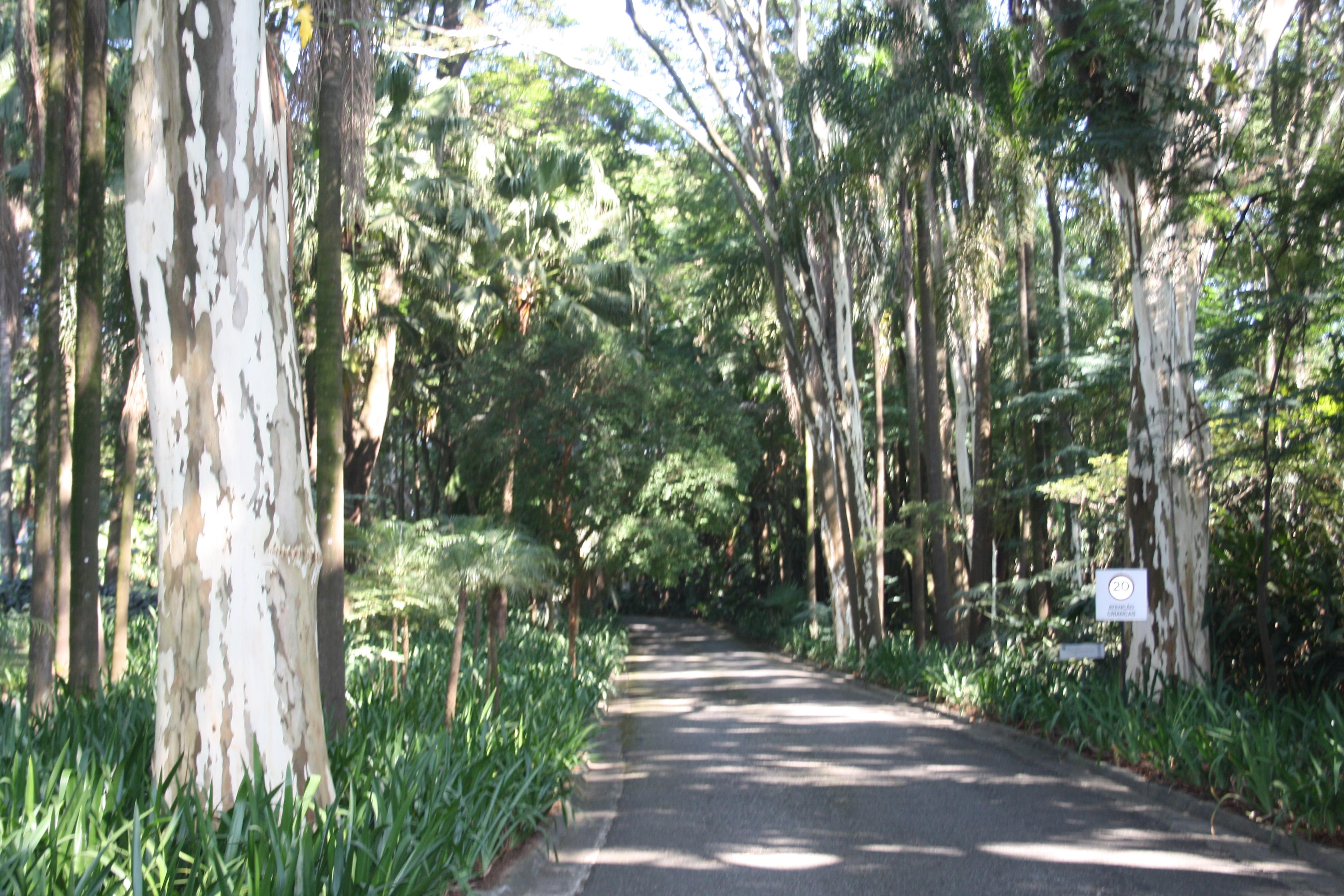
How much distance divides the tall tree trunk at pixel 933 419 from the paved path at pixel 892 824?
3.90 meters

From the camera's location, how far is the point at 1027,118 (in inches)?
521

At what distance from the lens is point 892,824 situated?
778cm

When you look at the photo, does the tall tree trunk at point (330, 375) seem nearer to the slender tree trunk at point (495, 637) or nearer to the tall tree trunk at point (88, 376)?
the tall tree trunk at point (88, 376)

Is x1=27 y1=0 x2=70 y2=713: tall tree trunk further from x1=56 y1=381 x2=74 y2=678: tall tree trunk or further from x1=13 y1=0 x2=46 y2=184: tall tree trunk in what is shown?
x1=13 y1=0 x2=46 y2=184: tall tree trunk

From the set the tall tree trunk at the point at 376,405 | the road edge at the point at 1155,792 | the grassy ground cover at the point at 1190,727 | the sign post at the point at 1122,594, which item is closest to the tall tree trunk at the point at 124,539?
the tall tree trunk at the point at 376,405

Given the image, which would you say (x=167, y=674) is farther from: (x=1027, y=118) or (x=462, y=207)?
(x=462, y=207)

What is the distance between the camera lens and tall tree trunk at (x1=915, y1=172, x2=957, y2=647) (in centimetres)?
1708

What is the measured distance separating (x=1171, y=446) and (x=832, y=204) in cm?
1067

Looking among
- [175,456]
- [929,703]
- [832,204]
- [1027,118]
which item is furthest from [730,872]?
[832,204]

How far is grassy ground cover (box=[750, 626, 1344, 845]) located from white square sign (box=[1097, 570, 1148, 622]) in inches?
30.7

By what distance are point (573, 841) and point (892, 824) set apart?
2.23 m

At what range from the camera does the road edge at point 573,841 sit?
21.0 feet

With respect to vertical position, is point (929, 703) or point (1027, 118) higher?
point (1027, 118)

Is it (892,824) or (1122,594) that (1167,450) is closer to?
(1122,594)
